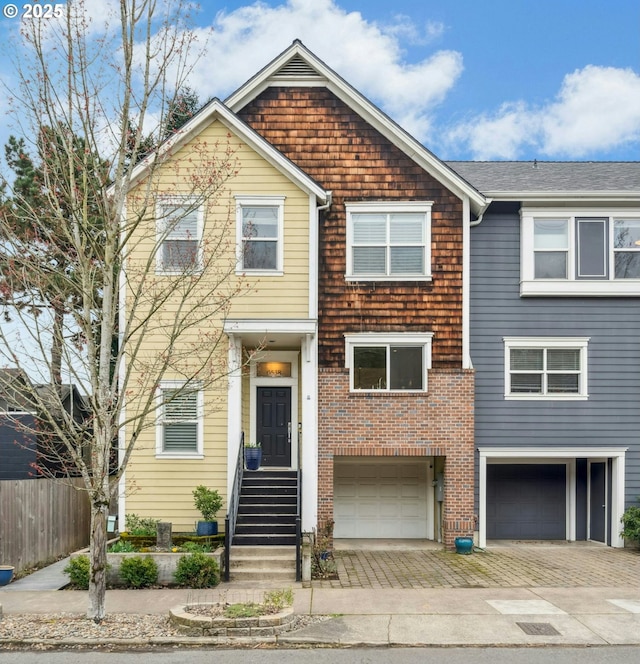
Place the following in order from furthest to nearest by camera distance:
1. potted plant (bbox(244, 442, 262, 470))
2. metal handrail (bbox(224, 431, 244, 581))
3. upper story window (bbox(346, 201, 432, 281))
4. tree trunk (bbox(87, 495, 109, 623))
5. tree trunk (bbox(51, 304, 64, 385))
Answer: upper story window (bbox(346, 201, 432, 281)) → potted plant (bbox(244, 442, 262, 470)) → metal handrail (bbox(224, 431, 244, 581)) → tree trunk (bbox(51, 304, 64, 385)) → tree trunk (bbox(87, 495, 109, 623))

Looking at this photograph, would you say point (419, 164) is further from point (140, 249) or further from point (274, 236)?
point (140, 249)

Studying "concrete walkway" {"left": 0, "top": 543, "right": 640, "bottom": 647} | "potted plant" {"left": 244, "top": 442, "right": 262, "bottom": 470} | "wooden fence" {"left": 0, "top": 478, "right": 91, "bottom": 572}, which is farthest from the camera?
"potted plant" {"left": 244, "top": 442, "right": 262, "bottom": 470}

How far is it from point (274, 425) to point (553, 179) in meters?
9.00

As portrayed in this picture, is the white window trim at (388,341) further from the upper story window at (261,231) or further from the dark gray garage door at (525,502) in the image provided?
the dark gray garage door at (525,502)

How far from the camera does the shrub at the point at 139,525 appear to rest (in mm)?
13227

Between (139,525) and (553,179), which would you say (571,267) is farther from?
(139,525)

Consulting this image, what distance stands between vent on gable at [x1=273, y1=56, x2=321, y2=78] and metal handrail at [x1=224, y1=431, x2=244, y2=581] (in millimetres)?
8027

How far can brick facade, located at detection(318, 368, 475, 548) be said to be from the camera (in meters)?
15.1

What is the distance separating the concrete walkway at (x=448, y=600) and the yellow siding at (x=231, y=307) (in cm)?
255

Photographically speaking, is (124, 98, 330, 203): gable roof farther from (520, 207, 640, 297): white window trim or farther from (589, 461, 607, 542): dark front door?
(589, 461, 607, 542): dark front door

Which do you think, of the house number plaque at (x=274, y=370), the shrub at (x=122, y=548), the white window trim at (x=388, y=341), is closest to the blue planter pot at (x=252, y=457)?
the house number plaque at (x=274, y=370)

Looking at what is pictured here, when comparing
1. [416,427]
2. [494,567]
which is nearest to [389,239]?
[416,427]

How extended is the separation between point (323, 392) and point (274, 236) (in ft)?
11.4

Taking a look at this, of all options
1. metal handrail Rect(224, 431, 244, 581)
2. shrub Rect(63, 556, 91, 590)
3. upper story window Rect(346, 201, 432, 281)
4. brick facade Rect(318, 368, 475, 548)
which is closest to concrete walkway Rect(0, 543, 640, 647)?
shrub Rect(63, 556, 91, 590)
